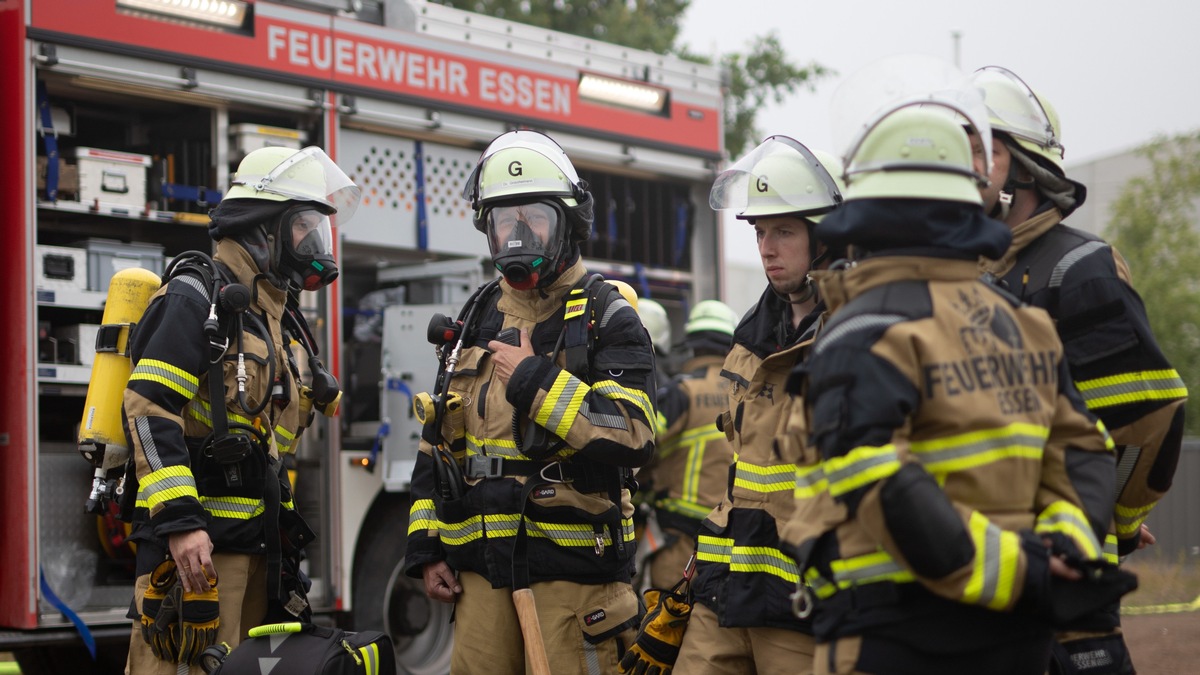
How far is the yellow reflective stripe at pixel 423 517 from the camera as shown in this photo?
169 inches

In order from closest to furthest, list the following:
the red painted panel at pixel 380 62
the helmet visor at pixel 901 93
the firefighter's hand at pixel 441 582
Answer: the helmet visor at pixel 901 93 < the firefighter's hand at pixel 441 582 < the red painted panel at pixel 380 62

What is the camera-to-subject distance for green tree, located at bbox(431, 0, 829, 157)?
1773 cm

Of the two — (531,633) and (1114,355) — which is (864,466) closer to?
(1114,355)

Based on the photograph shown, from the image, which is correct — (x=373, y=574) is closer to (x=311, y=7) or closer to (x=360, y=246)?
(x=360, y=246)

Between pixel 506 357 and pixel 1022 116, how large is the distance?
164 cm

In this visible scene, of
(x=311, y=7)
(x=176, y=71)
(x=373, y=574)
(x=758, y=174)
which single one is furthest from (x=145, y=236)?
(x=758, y=174)

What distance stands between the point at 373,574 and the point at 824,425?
479 cm

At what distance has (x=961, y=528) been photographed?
239 centimetres

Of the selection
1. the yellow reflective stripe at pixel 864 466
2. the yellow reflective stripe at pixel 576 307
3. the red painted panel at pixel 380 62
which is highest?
the red painted panel at pixel 380 62

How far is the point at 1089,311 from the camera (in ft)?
10.7

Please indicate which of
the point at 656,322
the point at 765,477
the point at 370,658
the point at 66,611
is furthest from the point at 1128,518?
the point at 656,322

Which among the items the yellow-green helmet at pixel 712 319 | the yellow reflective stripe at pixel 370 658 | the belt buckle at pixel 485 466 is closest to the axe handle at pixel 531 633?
the belt buckle at pixel 485 466

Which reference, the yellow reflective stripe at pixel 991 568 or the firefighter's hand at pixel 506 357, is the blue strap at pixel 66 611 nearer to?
the firefighter's hand at pixel 506 357

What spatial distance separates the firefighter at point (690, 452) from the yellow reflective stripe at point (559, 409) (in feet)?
10.2
